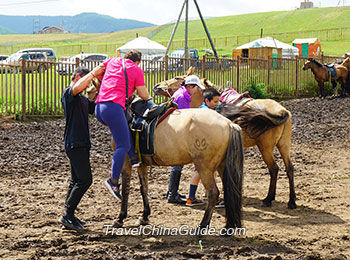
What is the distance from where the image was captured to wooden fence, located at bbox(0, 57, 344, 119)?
14.4 meters

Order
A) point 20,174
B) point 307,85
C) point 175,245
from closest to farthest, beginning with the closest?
point 175,245, point 20,174, point 307,85

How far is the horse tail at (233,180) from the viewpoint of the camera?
16.8ft

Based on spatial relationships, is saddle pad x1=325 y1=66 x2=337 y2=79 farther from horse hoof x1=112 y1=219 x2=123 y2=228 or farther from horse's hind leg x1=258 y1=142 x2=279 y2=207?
horse hoof x1=112 y1=219 x2=123 y2=228

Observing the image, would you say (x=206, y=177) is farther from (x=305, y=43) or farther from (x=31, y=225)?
(x=305, y=43)

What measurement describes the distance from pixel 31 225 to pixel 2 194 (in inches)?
66.9

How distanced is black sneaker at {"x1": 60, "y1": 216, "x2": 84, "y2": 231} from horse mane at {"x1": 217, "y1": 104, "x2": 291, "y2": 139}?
2.40 metres

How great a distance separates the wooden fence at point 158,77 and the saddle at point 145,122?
31.8 feet

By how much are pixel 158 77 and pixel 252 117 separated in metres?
11.7

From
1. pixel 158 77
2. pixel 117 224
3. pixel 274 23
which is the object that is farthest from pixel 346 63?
pixel 274 23

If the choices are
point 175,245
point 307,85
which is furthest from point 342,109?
point 175,245

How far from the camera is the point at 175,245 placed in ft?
15.9

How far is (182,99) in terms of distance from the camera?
6.52 metres

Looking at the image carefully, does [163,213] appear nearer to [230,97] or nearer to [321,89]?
[230,97]

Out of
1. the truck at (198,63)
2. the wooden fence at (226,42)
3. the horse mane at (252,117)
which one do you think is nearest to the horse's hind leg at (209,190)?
the horse mane at (252,117)
